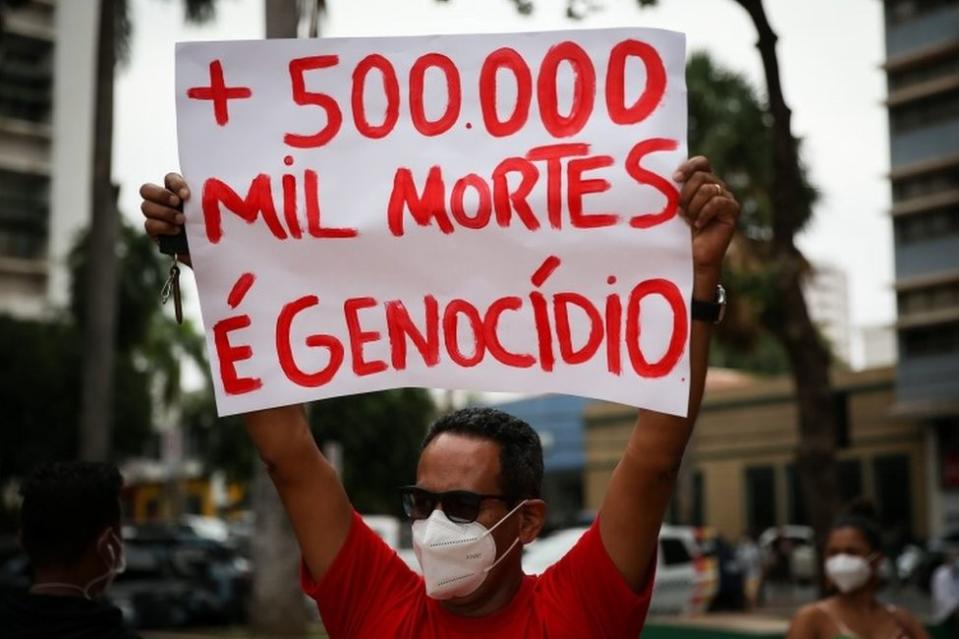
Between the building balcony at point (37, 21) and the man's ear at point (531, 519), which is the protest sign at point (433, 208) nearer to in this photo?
the man's ear at point (531, 519)

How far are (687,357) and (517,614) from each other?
607 millimetres

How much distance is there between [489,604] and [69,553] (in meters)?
1.13

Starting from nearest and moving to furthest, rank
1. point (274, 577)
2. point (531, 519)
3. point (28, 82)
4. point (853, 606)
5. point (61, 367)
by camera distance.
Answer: point (531, 519)
point (853, 606)
point (274, 577)
point (61, 367)
point (28, 82)

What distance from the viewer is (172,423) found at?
57.5m

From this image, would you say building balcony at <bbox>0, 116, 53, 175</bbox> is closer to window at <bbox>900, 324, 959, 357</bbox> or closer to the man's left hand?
window at <bbox>900, 324, 959, 357</bbox>

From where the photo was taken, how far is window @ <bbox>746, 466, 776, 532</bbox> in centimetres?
4547

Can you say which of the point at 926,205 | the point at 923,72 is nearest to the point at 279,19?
the point at 926,205

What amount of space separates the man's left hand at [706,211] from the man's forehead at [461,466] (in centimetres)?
56

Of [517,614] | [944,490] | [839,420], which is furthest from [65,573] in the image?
[944,490]

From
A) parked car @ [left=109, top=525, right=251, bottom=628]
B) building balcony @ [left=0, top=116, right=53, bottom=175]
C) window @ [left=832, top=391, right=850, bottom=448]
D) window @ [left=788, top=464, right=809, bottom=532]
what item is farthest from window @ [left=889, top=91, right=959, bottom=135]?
window @ [left=832, top=391, right=850, bottom=448]

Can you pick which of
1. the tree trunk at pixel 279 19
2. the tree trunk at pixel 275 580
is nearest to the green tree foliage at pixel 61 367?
the tree trunk at pixel 275 580

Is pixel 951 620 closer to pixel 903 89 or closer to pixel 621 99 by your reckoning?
pixel 621 99

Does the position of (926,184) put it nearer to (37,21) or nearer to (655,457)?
(37,21)

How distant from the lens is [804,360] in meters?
11.0
